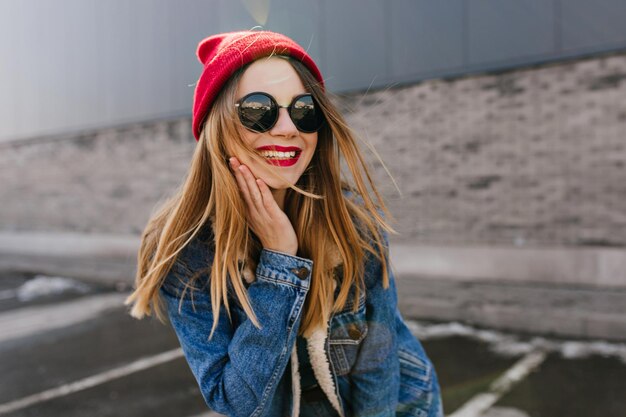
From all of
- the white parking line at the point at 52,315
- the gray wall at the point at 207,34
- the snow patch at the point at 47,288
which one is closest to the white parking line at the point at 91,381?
the white parking line at the point at 52,315

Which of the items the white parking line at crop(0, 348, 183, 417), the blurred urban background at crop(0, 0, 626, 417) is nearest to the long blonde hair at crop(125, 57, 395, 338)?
the blurred urban background at crop(0, 0, 626, 417)

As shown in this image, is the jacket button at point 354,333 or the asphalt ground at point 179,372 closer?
the jacket button at point 354,333

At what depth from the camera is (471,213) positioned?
19.4 ft

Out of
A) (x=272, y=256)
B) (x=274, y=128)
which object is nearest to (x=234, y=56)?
(x=274, y=128)

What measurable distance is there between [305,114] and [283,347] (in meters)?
0.60

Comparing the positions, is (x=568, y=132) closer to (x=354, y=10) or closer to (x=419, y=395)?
(x=354, y=10)

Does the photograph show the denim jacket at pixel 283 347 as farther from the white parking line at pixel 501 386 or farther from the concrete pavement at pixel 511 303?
the concrete pavement at pixel 511 303

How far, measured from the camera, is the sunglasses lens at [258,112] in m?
1.24

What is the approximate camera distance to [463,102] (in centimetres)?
593

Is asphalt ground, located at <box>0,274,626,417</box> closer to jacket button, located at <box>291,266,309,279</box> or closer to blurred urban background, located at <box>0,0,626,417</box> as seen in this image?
blurred urban background, located at <box>0,0,626,417</box>

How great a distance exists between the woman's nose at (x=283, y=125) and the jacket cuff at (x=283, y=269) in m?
0.30

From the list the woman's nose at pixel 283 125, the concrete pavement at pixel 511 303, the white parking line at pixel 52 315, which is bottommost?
the white parking line at pixel 52 315

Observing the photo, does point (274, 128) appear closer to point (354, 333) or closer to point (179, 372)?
point (354, 333)

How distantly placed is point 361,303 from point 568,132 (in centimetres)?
486
